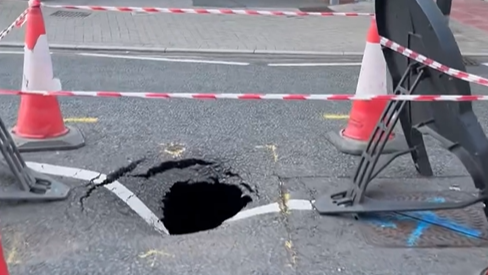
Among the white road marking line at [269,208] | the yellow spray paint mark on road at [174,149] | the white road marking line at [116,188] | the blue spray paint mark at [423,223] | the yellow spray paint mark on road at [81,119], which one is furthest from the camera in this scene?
the yellow spray paint mark on road at [81,119]

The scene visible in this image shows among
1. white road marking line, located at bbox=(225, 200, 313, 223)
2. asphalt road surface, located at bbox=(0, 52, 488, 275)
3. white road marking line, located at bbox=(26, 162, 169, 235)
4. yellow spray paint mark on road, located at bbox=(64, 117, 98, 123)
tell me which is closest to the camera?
asphalt road surface, located at bbox=(0, 52, 488, 275)

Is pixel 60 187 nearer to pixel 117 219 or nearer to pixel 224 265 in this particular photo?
pixel 117 219

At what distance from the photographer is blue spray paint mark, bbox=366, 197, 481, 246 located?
415 centimetres

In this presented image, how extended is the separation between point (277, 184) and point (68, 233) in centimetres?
156

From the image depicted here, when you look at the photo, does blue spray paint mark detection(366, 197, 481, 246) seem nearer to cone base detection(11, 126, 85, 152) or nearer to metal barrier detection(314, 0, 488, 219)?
metal barrier detection(314, 0, 488, 219)

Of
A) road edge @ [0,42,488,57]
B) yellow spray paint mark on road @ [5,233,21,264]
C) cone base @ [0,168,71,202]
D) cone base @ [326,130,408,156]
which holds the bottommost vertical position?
road edge @ [0,42,488,57]

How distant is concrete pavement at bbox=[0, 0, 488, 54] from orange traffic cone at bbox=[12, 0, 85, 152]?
4.70 metres

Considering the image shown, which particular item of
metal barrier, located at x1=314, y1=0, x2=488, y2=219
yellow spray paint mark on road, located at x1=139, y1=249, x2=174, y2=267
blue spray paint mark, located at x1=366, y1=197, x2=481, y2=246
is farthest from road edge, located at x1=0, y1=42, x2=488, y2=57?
yellow spray paint mark on road, located at x1=139, y1=249, x2=174, y2=267

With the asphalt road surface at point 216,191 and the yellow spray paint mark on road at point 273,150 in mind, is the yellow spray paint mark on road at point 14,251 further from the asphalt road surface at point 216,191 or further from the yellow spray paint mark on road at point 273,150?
the yellow spray paint mark on road at point 273,150

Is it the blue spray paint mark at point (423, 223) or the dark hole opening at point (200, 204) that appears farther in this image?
the dark hole opening at point (200, 204)

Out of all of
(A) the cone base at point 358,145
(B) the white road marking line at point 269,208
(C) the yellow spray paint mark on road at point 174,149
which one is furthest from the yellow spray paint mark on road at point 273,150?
(B) the white road marking line at point 269,208

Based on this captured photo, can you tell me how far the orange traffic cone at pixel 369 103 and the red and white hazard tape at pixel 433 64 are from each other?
38.1 inches

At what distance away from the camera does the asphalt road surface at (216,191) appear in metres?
3.77

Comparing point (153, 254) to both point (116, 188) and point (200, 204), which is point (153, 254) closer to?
point (116, 188)
